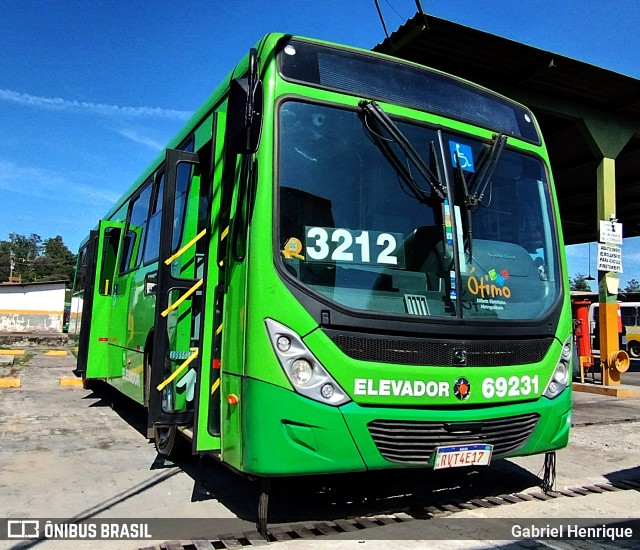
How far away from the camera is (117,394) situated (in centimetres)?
1095

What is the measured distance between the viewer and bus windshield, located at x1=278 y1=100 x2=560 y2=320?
3.84 meters

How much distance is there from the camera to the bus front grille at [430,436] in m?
3.73

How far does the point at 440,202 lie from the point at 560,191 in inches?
658

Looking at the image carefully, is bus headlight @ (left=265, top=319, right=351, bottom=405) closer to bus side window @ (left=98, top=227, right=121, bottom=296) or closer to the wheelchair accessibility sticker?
the wheelchair accessibility sticker

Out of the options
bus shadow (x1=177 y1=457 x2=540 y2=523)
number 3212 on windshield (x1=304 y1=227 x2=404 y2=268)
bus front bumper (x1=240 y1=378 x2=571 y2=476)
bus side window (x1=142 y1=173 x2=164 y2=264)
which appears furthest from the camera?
bus side window (x1=142 y1=173 x2=164 y2=264)

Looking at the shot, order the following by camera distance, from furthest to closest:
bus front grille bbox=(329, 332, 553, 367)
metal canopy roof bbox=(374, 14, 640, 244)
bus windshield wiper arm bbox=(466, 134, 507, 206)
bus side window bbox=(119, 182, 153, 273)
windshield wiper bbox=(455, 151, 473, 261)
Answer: metal canopy roof bbox=(374, 14, 640, 244) < bus side window bbox=(119, 182, 153, 273) < bus windshield wiper arm bbox=(466, 134, 507, 206) < windshield wiper bbox=(455, 151, 473, 261) < bus front grille bbox=(329, 332, 553, 367)

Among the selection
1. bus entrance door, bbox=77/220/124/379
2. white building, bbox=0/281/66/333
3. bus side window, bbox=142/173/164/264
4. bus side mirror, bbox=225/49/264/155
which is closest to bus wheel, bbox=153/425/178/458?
bus side window, bbox=142/173/164/264

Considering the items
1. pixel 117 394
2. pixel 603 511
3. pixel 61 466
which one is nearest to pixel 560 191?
pixel 117 394

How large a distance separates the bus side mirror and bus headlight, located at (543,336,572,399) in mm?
2758

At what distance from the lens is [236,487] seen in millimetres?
5148

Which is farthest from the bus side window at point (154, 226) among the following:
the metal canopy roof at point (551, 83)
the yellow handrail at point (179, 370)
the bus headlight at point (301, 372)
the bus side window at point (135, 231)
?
the metal canopy roof at point (551, 83)

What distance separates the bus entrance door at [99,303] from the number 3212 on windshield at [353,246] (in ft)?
17.4

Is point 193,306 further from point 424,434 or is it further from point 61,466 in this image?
point 61,466

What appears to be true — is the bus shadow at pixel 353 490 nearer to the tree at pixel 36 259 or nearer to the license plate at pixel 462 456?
the license plate at pixel 462 456
